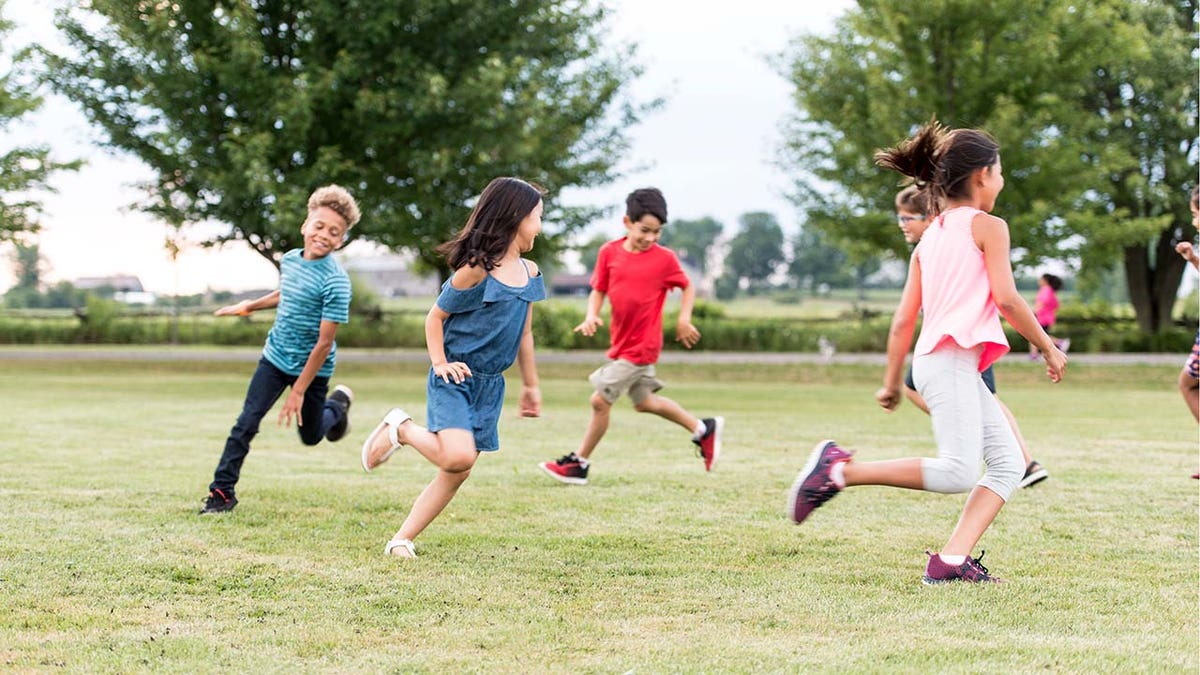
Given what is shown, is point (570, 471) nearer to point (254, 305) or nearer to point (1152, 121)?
point (254, 305)

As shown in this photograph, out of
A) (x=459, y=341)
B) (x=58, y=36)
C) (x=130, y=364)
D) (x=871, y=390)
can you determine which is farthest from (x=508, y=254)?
(x=130, y=364)

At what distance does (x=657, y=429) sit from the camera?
502 inches

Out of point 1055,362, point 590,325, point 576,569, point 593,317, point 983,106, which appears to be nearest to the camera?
point 1055,362

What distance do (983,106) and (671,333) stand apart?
1080 cm

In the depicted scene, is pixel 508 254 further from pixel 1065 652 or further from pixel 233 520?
pixel 1065 652

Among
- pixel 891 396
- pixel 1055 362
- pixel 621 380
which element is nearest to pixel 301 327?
pixel 621 380

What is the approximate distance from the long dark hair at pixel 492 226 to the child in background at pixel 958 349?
1.67 meters

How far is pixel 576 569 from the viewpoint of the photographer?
17.0ft

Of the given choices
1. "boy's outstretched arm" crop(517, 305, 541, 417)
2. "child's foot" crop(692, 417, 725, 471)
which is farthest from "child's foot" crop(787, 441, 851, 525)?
"child's foot" crop(692, 417, 725, 471)

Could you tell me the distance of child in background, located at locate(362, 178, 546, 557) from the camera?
544 centimetres

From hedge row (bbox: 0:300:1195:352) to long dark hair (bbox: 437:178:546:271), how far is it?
80.8ft

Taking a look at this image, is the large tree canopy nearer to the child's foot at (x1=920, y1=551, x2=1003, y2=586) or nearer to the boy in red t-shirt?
the boy in red t-shirt

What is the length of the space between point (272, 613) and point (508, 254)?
6.52 feet

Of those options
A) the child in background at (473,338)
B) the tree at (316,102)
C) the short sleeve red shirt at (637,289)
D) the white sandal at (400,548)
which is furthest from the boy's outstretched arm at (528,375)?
the tree at (316,102)
